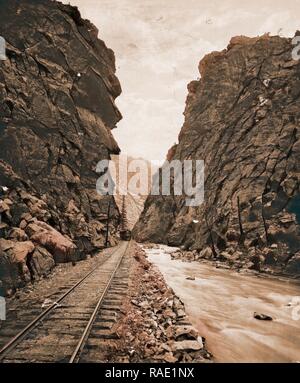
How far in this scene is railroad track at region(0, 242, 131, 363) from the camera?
6.57 metres

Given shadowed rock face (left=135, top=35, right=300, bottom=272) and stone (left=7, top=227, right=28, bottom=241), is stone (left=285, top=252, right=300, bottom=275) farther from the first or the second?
stone (left=7, top=227, right=28, bottom=241)

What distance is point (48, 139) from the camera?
2652cm

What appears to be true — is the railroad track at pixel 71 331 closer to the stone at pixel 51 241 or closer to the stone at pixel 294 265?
the stone at pixel 51 241

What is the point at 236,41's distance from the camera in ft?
162

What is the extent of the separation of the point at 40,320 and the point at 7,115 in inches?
711

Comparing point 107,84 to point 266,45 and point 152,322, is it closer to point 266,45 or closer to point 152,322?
point 266,45

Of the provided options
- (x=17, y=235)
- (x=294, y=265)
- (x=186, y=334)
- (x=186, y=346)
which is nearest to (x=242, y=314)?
(x=186, y=334)

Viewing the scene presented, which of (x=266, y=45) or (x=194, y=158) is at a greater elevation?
(x=266, y=45)

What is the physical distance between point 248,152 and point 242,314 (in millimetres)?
25550

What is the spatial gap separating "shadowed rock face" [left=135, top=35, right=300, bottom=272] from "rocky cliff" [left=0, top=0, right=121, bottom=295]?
14768 mm

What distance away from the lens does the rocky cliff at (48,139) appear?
1622 cm

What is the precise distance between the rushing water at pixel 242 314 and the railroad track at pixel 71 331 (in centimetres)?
327

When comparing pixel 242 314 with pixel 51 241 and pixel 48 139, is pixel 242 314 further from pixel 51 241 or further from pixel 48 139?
pixel 48 139
